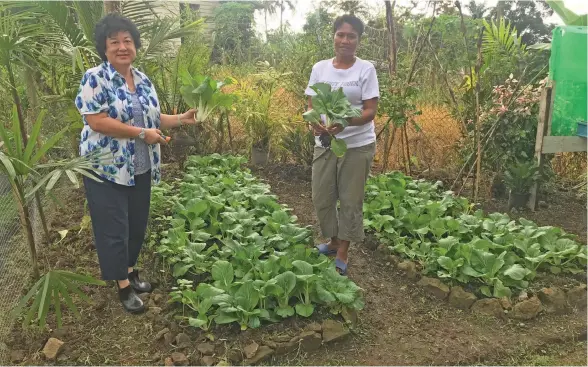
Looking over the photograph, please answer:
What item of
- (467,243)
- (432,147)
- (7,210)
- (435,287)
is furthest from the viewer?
(432,147)

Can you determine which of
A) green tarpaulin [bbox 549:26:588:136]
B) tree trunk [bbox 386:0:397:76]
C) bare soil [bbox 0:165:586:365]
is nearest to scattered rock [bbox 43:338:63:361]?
bare soil [bbox 0:165:586:365]

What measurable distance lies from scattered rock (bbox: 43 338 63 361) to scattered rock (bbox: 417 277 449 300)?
2.39 meters

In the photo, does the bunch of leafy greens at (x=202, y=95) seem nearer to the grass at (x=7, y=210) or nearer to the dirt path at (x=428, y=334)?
the grass at (x=7, y=210)

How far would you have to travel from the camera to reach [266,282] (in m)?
2.85

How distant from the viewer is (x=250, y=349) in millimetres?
2602

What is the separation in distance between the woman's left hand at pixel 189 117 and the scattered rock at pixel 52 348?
1.54 m

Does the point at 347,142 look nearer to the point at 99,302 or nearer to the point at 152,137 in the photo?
the point at 152,137

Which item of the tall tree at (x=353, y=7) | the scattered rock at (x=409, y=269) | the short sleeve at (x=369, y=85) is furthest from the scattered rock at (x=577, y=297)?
the tall tree at (x=353, y=7)

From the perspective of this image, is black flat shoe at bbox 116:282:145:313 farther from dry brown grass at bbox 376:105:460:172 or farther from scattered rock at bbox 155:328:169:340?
dry brown grass at bbox 376:105:460:172

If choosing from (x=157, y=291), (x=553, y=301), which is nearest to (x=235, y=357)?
(x=157, y=291)

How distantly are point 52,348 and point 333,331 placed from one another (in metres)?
1.57

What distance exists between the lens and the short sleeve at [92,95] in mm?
2643

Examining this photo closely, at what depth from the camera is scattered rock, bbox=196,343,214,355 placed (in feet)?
8.59

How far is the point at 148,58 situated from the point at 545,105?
151 inches
